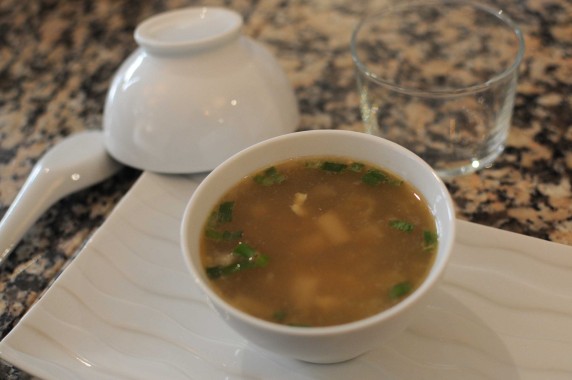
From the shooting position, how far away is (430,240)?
0.99 m

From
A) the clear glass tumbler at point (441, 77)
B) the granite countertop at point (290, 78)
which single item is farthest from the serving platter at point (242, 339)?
the clear glass tumbler at point (441, 77)

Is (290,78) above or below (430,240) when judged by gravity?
below

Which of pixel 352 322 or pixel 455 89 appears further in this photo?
pixel 455 89

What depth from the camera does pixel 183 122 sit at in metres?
1.39

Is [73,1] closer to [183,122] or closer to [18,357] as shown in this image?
[183,122]

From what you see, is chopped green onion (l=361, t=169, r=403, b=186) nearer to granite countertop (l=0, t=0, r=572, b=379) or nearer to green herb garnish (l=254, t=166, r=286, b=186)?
green herb garnish (l=254, t=166, r=286, b=186)

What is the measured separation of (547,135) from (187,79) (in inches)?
36.1

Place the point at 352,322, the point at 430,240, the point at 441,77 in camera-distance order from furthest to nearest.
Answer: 1. the point at 441,77
2. the point at 430,240
3. the point at 352,322

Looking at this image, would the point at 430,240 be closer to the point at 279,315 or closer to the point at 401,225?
the point at 401,225

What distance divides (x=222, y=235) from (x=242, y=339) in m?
0.19

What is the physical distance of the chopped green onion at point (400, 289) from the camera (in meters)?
0.91

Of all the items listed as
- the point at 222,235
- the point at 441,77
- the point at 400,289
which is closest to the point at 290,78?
the point at 441,77

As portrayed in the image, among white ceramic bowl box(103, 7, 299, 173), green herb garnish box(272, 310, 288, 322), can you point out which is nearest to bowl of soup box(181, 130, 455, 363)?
green herb garnish box(272, 310, 288, 322)

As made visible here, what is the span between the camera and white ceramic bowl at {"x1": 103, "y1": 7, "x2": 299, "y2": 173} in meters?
1.39
